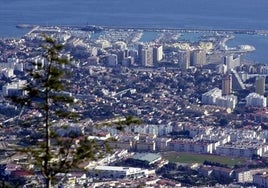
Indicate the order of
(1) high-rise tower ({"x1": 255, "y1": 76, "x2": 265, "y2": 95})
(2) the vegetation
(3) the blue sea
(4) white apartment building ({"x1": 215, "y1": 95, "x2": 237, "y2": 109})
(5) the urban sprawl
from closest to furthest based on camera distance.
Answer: (2) the vegetation → (5) the urban sprawl → (4) white apartment building ({"x1": 215, "y1": 95, "x2": 237, "y2": 109}) → (1) high-rise tower ({"x1": 255, "y1": 76, "x2": 265, "y2": 95}) → (3) the blue sea

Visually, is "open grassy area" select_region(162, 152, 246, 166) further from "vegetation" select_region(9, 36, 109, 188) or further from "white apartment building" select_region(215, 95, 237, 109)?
"vegetation" select_region(9, 36, 109, 188)

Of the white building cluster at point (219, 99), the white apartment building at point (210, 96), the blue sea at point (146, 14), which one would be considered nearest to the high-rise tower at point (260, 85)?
the white building cluster at point (219, 99)

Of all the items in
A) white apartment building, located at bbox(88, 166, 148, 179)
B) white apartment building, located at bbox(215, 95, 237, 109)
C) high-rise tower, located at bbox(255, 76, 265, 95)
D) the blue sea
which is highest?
the blue sea

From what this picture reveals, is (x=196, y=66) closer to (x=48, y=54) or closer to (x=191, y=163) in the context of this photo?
(x=191, y=163)

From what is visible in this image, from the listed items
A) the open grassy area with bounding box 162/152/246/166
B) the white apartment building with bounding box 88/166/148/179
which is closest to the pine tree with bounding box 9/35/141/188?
the white apartment building with bounding box 88/166/148/179

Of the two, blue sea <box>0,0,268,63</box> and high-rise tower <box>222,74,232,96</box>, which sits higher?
blue sea <box>0,0,268,63</box>

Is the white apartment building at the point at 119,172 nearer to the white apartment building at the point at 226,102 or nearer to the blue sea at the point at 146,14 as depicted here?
the white apartment building at the point at 226,102
